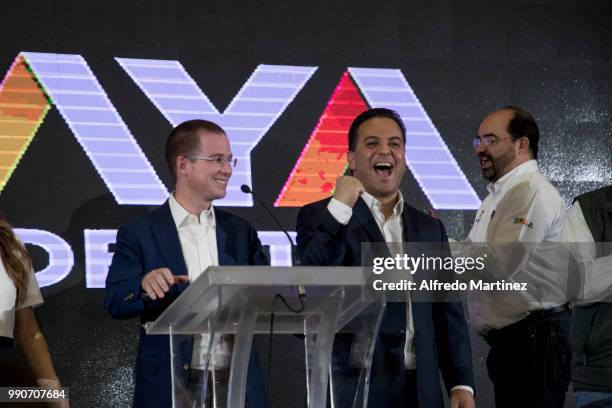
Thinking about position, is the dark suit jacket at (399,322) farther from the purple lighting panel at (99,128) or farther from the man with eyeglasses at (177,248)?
the purple lighting panel at (99,128)

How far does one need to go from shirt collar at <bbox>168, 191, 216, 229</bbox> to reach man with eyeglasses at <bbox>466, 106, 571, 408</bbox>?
1345mm

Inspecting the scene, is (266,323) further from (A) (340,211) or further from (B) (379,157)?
(B) (379,157)

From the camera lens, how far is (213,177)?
3.70m

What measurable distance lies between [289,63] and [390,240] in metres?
1.97

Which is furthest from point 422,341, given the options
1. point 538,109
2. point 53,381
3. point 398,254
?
point 538,109

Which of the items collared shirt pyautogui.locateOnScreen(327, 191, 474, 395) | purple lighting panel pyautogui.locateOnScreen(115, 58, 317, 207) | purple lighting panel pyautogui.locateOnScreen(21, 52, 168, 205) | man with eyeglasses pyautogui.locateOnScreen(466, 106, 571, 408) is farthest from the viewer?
purple lighting panel pyautogui.locateOnScreen(115, 58, 317, 207)

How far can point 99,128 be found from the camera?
16.1 ft

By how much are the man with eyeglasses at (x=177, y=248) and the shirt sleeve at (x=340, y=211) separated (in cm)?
53

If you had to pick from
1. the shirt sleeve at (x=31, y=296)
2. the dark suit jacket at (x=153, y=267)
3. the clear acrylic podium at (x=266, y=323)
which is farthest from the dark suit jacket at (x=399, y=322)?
the shirt sleeve at (x=31, y=296)

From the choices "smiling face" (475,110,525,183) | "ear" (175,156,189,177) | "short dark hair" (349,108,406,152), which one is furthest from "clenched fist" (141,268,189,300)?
"smiling face" (475,110,525,183)

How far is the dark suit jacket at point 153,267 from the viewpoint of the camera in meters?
3.13

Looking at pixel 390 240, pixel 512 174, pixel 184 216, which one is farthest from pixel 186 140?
pixel 512 174

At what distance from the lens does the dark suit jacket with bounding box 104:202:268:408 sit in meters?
3.13

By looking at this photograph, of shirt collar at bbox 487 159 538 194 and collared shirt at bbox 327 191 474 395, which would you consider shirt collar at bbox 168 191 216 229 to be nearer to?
collared shirt at bbox 327 191 474 395
